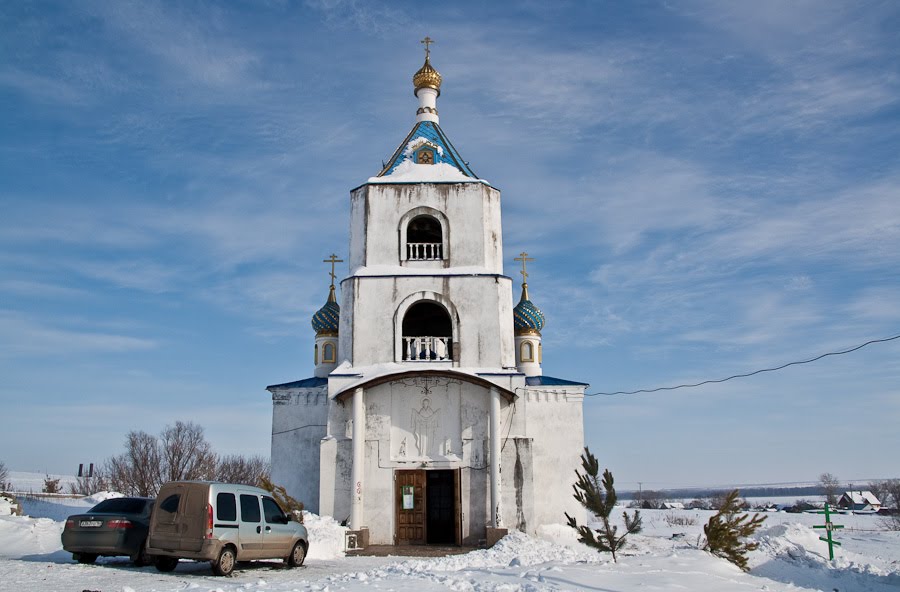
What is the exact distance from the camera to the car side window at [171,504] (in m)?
12.5

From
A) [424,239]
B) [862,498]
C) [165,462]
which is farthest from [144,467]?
[862,498]

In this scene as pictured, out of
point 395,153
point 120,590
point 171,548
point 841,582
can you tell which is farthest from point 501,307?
point 120,590

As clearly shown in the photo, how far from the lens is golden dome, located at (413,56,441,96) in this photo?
2819 cm

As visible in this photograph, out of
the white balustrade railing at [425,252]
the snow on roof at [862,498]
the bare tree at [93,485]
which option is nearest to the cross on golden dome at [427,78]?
the white balustrade railing at [425,252]

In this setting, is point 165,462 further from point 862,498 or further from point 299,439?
point 862,498

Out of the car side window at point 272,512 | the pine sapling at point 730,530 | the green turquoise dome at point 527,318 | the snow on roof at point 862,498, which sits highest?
the green turquoise dome at point 527,318

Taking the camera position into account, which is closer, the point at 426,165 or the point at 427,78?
the point at 426,165

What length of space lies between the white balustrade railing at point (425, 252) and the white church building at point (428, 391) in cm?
6

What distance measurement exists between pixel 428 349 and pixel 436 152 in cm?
697

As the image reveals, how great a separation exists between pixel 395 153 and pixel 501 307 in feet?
22.1

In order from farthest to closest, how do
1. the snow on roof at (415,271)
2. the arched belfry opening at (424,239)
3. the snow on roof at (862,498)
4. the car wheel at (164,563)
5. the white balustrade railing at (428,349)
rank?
the snow on roof at (862,498), the arched belfry opening at (424,239), the snow on roof at (415,271), the white balustrade railing at (428,349), the car wheel at (164,563)

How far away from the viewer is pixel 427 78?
28188 mm

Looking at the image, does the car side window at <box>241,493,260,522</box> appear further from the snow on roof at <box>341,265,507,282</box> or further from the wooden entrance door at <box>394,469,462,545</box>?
the snow on roof at <box>341,265,507,282</box>

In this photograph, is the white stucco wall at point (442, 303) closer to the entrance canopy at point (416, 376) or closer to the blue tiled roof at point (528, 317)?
the entrance canopy at point (416, 376)
